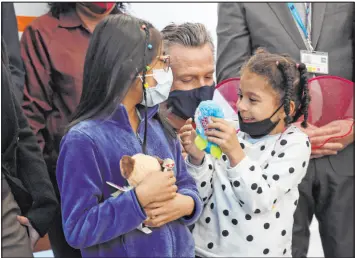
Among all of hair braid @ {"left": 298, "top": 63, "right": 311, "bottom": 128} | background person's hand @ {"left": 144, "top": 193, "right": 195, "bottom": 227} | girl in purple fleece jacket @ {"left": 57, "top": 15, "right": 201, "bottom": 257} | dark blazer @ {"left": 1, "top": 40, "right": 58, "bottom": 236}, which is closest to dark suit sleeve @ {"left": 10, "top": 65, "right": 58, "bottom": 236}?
dark blazer @ {"left": 1, "top": 40, "right": 58, "bottom": 236}

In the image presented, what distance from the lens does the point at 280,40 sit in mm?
1697

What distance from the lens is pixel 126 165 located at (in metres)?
1.16

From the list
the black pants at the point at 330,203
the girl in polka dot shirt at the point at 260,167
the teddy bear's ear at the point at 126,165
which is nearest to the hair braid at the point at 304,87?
the girl in polka dot shirt at the point at 260,167

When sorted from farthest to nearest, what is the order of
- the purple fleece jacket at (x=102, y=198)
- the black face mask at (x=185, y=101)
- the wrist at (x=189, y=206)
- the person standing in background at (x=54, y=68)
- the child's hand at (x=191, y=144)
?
1. the person standing in background at (x=54, y=68)
2. the black face mask at (x=185, y=101)
3. the child's hand at (x=191, y=144)
4. the wrist at (x=189, y=206)
5. the purple fleece jacket at (x=102, y=198)

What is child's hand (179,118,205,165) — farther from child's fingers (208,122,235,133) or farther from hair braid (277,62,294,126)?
hair braid (277,62,294,126)

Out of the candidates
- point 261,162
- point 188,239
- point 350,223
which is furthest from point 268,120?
point 350,223

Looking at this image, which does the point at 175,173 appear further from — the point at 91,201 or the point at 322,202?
the point at 322,202

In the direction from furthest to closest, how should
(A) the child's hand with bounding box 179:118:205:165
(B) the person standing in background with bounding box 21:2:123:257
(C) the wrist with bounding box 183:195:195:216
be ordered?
1. (B) the person standing in background with bounding box 21:2:123:257
2. (A) the child's hand with bounding box 179:118:205:165
3. (C) the wrist with bounding box 183:195:195:216

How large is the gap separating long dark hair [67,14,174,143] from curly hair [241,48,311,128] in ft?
1.21

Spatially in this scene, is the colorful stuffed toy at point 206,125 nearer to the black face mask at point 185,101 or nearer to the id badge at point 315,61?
the black face mask at point 185,101

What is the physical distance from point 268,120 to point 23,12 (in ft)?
3.21

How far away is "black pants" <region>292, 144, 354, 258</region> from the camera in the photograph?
66.5 inches

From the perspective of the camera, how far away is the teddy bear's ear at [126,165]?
3.78ft

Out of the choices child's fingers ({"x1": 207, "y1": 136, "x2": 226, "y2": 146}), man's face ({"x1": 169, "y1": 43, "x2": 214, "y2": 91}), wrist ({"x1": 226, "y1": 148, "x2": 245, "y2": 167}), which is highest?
man's face ({"x1": 169, "y1": 43, "x2": 214, "y2": 91})
